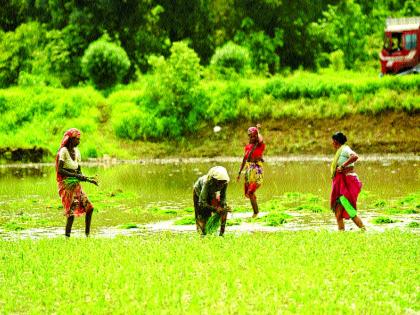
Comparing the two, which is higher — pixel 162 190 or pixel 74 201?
pixel 74 201

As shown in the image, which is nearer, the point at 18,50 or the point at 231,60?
the point at 231,60

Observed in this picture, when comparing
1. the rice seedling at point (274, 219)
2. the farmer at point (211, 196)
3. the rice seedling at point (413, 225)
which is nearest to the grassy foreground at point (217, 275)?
the farmer at point (211, 196)

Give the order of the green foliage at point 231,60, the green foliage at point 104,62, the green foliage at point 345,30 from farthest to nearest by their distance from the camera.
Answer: the green foliage at point 345,30 → the green foliage at point 231,60 → the green foliage at point 104,62

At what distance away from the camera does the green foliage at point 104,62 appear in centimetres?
4481

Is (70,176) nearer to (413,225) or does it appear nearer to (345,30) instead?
(413,225)

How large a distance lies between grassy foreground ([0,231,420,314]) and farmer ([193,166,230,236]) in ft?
1.80

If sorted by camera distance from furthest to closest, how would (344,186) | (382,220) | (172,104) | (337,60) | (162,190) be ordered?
(337,60)
(172,104)
(162,190)
(382,220)
(344,186)

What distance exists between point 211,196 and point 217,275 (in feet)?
11.8

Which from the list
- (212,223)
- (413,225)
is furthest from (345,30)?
(212,223)

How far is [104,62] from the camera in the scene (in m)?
45.1

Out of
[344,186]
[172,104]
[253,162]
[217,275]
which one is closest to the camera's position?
[217,275]

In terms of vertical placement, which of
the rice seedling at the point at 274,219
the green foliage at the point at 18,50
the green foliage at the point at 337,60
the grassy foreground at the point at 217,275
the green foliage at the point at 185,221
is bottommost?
the rice seedling at the point at 274,219

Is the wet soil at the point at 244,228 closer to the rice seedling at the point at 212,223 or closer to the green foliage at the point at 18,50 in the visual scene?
the rice seedling at the point at 212,223

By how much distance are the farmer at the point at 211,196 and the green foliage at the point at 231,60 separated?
29.9 m
